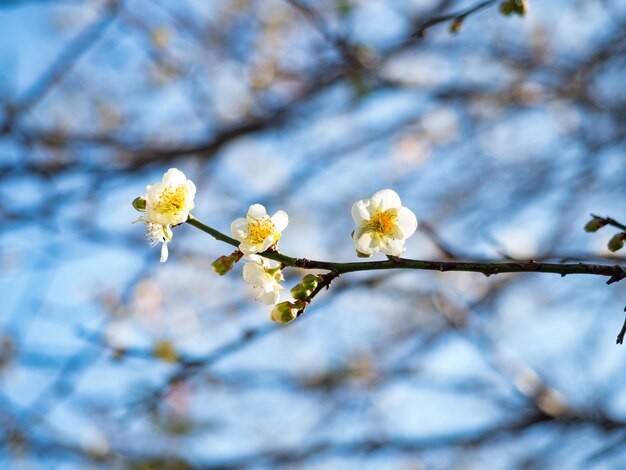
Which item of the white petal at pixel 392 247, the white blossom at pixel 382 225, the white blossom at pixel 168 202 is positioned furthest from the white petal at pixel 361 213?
the white blossom at pixel 168 202

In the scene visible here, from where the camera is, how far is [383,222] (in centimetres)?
150

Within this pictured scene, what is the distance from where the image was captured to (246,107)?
4.92 meters

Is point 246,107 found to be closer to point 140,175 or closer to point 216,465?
point 140,175

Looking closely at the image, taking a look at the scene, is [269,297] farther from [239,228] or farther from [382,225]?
[382,225]

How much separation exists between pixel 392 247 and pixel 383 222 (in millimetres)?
108

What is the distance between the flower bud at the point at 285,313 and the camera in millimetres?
1352

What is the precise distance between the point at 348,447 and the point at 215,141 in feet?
7.25

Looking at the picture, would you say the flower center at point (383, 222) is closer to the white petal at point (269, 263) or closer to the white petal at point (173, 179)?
the white petal at point (269, 263)

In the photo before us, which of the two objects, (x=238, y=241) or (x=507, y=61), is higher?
(x=507, y=61)

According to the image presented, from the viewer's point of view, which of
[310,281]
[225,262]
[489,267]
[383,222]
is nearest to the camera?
[489,267]

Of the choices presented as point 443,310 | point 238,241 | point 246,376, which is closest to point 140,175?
point 246,376

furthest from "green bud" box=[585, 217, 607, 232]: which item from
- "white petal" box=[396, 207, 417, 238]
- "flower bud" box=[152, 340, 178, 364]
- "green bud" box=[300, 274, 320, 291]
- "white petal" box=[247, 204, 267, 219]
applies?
"flower bud" box=[152, 340, 178, 364]

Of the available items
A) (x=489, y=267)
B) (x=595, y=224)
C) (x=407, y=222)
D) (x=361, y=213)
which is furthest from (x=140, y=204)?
(x=595, y=224)

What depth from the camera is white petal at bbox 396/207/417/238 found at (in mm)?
1513
